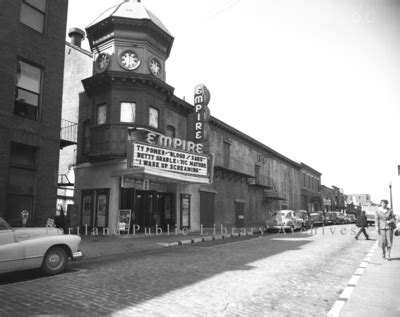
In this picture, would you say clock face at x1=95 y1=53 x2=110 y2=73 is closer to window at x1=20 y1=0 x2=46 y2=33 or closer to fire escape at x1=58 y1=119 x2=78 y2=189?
fire escape at x1=58 y1=119 x2=78 y2=189

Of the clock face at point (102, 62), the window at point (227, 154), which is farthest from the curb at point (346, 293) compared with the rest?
the window at point (227, 154)

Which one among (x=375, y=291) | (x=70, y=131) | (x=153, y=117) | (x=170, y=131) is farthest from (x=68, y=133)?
(x=375, y=291)

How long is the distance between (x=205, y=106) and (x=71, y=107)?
8814 mm

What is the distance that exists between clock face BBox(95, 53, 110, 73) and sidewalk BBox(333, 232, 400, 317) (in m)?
16.7

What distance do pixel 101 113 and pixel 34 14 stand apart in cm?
649

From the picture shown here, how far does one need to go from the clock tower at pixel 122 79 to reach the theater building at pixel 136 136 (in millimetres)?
54

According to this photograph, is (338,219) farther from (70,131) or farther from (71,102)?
(71,102)

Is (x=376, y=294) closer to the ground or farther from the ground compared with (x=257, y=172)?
closer to the ground

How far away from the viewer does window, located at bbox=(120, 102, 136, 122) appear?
63.5 feet

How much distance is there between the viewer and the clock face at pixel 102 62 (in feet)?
66.0

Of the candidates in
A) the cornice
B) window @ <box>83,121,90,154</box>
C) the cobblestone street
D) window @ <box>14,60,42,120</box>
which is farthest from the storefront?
the cobblestone street

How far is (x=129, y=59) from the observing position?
20016mm

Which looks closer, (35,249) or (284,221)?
(35,249)

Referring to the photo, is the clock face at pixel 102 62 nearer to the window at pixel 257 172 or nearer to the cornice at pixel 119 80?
the cornice at pixel 119 80
